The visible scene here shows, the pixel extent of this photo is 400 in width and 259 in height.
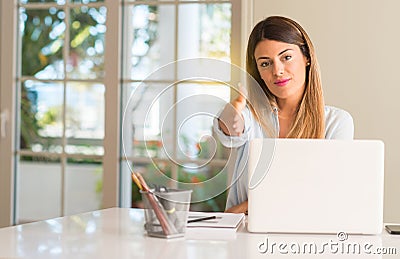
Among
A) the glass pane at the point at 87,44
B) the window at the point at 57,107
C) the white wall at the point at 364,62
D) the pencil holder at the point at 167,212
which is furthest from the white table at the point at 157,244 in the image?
the glass pane at the point at 87,44

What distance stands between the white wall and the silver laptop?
180 cm

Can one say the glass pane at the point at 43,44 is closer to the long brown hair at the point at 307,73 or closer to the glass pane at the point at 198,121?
the long brown hair at the point at 307,73

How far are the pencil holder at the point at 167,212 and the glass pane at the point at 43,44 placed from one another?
139 inches

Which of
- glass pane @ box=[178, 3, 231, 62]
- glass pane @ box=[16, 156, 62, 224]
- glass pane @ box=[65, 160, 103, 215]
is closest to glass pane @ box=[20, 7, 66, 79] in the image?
glass pane @ box=[16, 156, 62, 224]

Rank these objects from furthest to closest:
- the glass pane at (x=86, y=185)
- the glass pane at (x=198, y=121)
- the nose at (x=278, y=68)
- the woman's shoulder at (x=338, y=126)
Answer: the glass pane at (x=86, y=185) < the woman's shoulder at (x=338, y=126) < the nose at (x=278, y=68) < the glass pane at (x=198, y=121)

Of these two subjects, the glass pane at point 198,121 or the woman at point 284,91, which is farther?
the woman at point 284,91

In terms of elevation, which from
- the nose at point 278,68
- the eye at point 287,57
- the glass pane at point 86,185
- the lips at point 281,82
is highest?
the eye at point 287,57

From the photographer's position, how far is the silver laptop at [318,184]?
1662 millimetres

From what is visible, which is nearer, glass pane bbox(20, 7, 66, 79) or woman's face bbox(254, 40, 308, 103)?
woman's face bbox(254, 40, 308, 103)

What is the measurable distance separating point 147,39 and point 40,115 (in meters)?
1.07

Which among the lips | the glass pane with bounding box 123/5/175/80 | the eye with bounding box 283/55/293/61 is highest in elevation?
the glass pane with bounding box 123/5/175/80

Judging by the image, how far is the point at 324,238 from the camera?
1.62 meters

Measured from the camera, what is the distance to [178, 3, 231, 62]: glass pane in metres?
3.96

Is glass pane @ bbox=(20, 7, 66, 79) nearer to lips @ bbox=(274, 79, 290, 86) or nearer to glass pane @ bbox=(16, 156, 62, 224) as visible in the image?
glass pane @ bbox=(16, 156, 62, 224)
